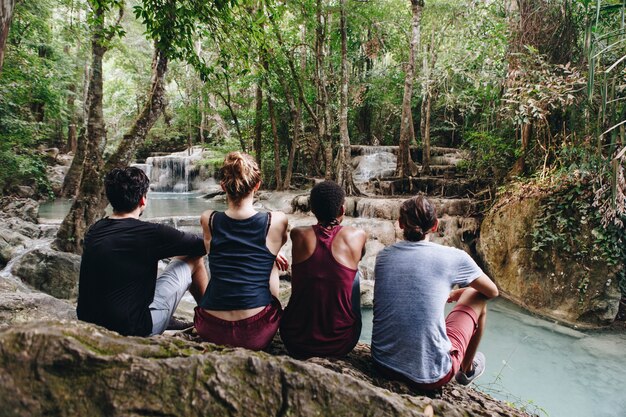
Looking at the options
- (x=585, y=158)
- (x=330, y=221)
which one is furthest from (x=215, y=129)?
(x=330, y=221)

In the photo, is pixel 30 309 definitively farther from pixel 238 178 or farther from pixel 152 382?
pixel 152 382

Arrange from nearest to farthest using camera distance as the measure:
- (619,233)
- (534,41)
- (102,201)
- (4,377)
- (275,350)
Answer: (4,377) → (275,350) → (619,233) → (102,201) → (534,41)

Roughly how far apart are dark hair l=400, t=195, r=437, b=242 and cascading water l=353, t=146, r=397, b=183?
36.5 feet

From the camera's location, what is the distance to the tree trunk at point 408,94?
942 cm

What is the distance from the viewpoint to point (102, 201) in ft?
18.9

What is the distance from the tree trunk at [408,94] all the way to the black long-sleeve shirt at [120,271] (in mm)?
9444

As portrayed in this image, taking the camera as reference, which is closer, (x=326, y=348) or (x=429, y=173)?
(x=326, y=348)

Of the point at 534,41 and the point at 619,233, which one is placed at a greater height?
Answer: the point at 534,41

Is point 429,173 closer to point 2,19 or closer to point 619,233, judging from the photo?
point 619,233

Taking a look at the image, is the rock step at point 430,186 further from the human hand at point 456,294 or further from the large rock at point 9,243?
the large rock at point 9,243

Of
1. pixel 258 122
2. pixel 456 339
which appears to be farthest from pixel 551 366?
pixel 258 122

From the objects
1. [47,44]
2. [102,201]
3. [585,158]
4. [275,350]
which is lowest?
[275,350]

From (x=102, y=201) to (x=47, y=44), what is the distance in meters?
10.4

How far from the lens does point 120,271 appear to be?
1923mm
